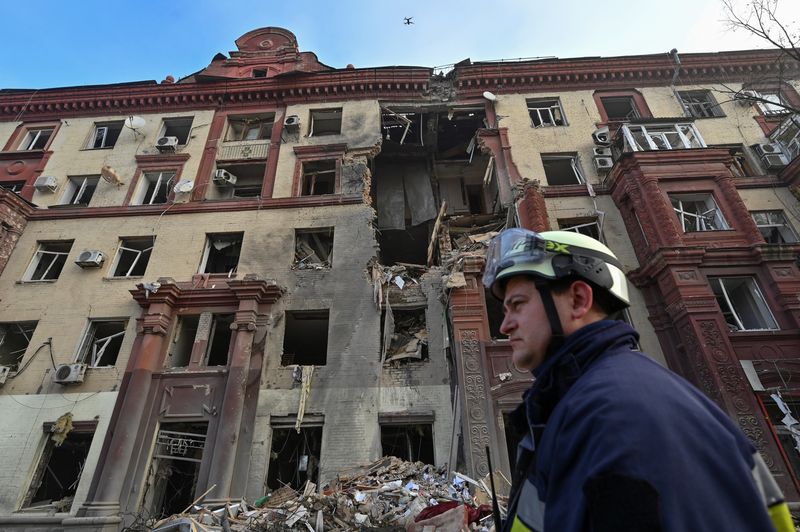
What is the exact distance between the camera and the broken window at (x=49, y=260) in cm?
1538

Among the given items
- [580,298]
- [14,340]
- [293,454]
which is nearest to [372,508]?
[293,454]

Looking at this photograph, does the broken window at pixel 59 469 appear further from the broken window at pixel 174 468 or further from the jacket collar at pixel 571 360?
the jacket collar at pixel 571 360

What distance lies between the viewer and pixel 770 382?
10.6 metres

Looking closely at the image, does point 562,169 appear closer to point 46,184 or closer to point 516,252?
point 516,252

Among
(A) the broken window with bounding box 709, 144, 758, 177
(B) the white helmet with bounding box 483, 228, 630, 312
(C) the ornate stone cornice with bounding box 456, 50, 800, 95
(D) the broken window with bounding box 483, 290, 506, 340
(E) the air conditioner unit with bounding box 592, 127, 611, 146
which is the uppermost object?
(C) the ornate stone cornice with bounding box 456, 50, 800, 95

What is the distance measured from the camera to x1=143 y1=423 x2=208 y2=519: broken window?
1153cm

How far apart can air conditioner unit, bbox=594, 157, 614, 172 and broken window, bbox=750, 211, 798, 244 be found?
5.05 metres

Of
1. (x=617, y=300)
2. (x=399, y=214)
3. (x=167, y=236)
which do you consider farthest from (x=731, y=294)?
(x=167, y=236)

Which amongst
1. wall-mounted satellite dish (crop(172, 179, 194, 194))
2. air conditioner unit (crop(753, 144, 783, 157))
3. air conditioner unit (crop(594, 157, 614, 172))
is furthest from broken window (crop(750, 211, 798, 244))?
wall-mounted satellite dish (crop(172, 179, 194, 194))

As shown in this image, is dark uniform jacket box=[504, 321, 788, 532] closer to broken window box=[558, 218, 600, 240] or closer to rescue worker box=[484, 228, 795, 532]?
rescue worker box=[484, 228, 795, 532]

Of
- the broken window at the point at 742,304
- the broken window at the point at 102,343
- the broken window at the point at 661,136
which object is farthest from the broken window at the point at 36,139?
the broken window at the point at 742,304

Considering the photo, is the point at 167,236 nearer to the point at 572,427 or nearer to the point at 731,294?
the point at 572,427

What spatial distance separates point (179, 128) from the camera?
19500mm

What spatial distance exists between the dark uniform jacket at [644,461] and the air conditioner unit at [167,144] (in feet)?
66.6
